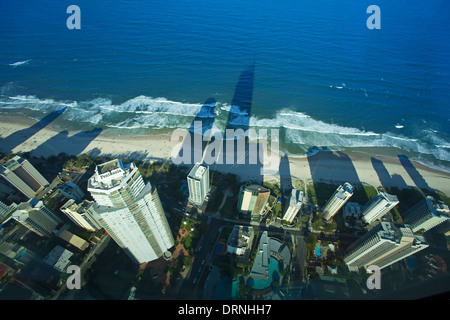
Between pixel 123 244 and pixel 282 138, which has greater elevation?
pixel 282 138

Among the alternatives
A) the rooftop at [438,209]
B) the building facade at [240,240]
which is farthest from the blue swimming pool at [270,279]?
the rooftop at [438,209]

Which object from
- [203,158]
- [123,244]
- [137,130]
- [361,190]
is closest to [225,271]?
[123,244]

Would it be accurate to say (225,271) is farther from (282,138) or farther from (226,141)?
(282,138)

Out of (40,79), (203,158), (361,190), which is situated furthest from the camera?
(40,79)

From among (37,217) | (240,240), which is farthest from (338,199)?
(37,217)

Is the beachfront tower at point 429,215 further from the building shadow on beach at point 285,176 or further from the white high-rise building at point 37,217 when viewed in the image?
the white high-rise building at point 37,217

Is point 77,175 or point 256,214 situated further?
point 77,175

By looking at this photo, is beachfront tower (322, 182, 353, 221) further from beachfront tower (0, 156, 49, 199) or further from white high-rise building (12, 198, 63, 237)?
beachfront tower (0, 156, 49, 199)

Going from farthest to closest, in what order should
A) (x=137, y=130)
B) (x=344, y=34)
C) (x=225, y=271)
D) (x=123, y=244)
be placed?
(x=344, y=34), (x=137, y=130), (x=225, y=271), (x=123, y=244)

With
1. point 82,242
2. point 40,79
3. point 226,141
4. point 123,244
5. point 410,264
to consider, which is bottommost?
point 410,264
